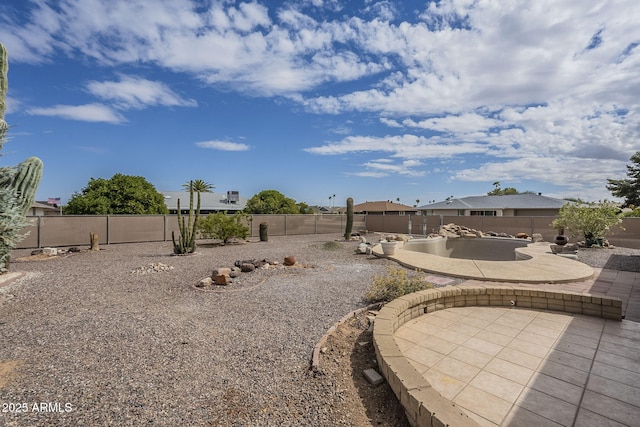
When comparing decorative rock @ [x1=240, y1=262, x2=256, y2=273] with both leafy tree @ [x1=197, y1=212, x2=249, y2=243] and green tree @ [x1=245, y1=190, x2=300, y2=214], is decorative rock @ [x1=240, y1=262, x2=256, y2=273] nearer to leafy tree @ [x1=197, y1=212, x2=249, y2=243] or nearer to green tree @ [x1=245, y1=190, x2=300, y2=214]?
leafy tree @ [x1=197, y1=212, x2=249, y2=243]

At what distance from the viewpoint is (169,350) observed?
2945 millimetres

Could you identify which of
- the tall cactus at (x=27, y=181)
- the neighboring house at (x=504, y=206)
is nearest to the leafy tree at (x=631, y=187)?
the neighboring house at (x=504, y=206)

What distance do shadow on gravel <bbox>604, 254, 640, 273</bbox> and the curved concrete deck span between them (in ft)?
2.89

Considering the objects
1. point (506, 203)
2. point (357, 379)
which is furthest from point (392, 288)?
point (506, 203)

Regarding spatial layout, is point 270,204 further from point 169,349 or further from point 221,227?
point 169,349

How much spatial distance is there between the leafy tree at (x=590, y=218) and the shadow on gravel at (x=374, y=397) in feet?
38.1

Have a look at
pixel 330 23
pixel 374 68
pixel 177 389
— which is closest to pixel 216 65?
pixel 330 23

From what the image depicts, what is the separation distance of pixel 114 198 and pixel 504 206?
3124 centimetres

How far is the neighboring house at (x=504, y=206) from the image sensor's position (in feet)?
81.1

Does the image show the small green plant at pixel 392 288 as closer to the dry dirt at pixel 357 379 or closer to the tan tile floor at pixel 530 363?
the tan tile floor at pixel 530 363

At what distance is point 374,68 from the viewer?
9.14m

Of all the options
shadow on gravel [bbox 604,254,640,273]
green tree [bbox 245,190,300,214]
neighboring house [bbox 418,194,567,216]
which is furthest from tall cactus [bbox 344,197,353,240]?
neighboring house [bbox 418,194,567,216]

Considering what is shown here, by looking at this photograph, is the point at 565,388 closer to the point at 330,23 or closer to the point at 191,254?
the point at 330,23

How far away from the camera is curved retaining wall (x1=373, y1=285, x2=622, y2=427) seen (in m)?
1.74
